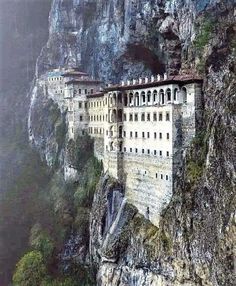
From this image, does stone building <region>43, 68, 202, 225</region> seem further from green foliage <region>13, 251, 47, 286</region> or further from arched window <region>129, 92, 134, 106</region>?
green foliage <region>13, 251, 47, 286</region>

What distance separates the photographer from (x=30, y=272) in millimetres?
66562

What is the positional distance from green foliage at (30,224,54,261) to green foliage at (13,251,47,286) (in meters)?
1.70

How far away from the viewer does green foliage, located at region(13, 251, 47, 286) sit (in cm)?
6612

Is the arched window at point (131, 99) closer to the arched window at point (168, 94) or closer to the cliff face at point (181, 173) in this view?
the cliff face at point (181, 173)

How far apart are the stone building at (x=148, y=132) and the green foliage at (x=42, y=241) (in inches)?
604

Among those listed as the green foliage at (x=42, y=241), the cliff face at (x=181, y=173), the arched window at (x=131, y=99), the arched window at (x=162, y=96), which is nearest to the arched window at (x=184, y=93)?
the cliff face at (x=181, y=173)

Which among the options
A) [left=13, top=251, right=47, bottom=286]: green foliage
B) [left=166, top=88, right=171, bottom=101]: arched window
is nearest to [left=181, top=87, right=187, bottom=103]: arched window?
[left=166, top=88, right=171, bottom=101]: arched window

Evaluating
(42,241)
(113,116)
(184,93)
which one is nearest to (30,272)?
(42,241)

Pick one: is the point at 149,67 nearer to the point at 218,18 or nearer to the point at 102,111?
the point at 102,111

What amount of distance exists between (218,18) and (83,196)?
34.2 metres

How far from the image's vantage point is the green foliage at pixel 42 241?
70.0m

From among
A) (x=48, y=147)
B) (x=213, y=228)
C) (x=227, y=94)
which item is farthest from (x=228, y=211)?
(x=48, y=147)

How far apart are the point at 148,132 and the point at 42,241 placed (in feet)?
92.6

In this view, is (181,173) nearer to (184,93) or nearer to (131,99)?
(184,93)
